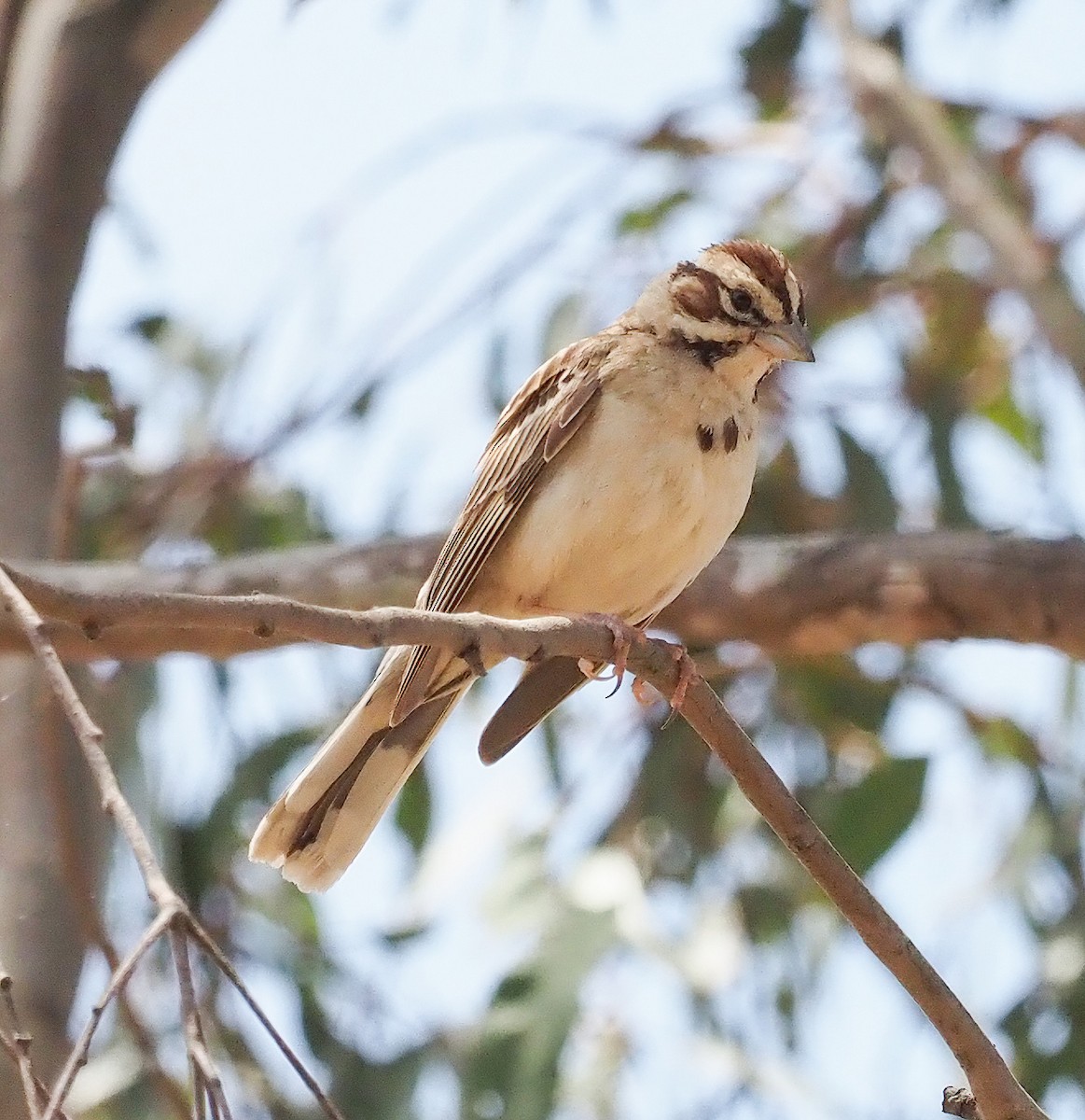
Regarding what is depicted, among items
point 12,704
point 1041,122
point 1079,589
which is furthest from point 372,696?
point 1041,122

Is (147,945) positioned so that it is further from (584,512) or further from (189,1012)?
(584,512)

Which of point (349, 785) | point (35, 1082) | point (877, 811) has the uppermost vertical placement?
point (35, 1082)

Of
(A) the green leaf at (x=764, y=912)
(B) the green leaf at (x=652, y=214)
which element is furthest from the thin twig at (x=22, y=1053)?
(B) the green leaf at (x=652, y=214)

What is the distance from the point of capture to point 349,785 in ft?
10.4

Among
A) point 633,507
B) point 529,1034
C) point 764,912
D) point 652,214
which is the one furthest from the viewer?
point 652,214

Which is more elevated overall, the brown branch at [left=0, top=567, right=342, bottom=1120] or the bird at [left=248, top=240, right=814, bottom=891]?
the brown branch at [left=0, top=567, right=342, bottom=1120]

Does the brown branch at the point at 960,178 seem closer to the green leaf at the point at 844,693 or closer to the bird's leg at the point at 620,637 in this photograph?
the green leaf at the point at 844,693

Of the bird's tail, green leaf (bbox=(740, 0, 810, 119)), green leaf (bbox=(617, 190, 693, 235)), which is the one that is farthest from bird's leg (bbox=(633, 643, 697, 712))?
→ green leaf (bbox=(740, 0, 810, 119))

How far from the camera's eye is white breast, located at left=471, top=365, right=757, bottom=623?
3217 millimetres

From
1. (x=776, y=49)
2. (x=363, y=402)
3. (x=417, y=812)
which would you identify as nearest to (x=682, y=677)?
(x=417, y=812)

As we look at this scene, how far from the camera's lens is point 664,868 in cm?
524

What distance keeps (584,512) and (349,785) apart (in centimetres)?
62

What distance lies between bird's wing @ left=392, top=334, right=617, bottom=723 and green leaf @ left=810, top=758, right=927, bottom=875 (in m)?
1.15

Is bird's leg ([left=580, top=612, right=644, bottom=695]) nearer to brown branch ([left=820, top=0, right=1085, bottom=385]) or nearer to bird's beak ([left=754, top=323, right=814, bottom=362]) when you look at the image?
bird's beak ([left=754, top=323, right=814, bottom=362])
